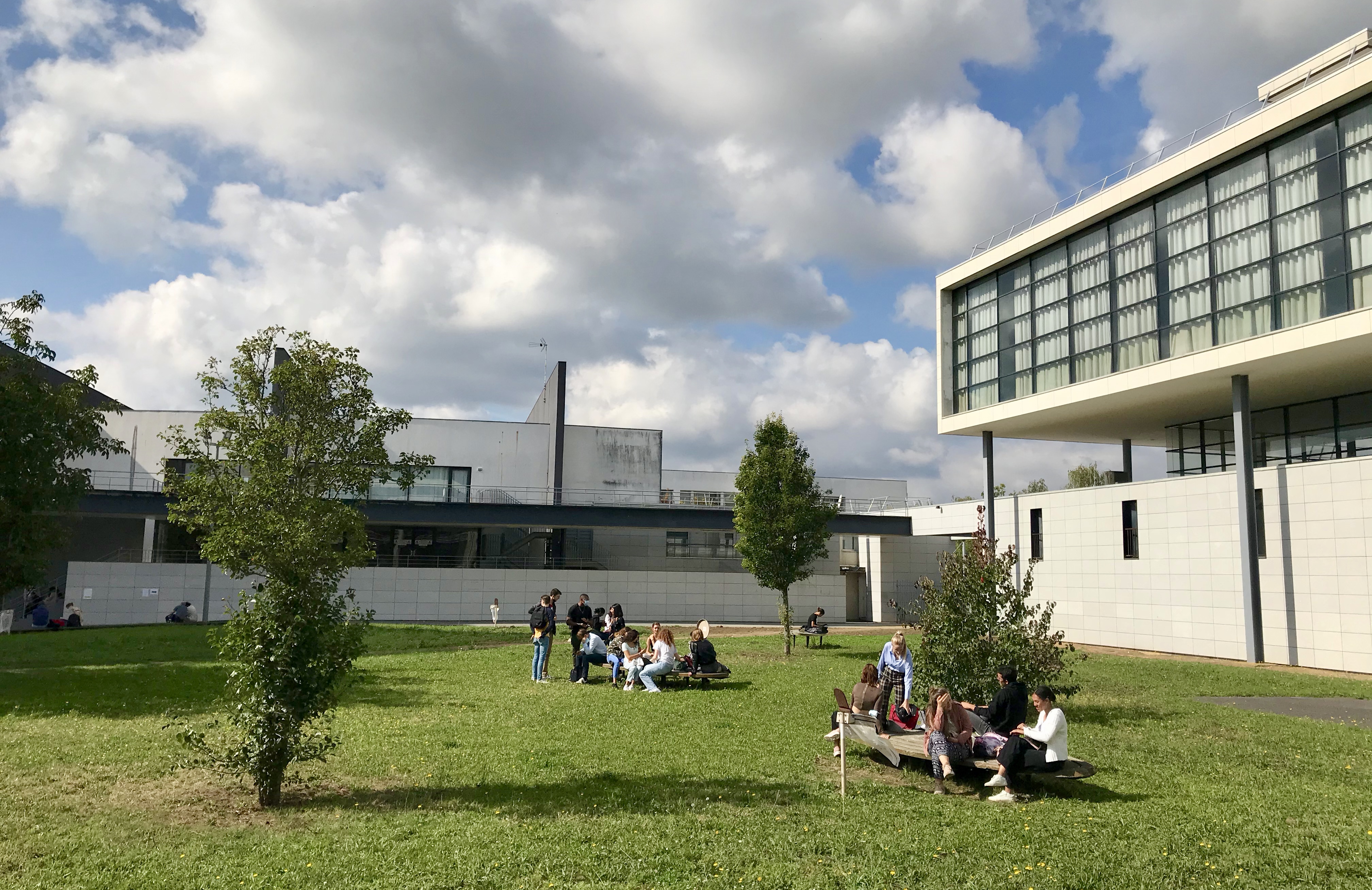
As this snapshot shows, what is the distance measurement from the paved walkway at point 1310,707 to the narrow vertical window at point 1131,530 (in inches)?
480

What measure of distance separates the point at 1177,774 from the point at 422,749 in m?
8.29

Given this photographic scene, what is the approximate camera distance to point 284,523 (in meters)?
8.23

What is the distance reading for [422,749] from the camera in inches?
401

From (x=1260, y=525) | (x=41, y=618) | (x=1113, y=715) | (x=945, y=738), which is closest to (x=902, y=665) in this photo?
(x=945, y=738)

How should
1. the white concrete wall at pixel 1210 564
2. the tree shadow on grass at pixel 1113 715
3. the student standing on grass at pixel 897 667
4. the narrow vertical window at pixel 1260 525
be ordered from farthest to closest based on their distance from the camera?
the narrow vertical window at pixel 1260 525, the white concrete wall at pixel 1210 564, the tree shadow on grass at pixel 1113 715, the student standing on grass at pixel 897 667

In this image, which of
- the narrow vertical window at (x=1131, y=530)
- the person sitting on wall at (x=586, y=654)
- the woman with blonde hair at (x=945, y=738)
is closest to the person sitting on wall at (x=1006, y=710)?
the woman with blonde hair at (x=945, y=738)

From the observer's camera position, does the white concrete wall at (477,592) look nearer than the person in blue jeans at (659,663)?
No

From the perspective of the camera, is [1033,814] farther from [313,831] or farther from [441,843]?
[313,831]

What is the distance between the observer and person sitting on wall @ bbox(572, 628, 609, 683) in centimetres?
1667

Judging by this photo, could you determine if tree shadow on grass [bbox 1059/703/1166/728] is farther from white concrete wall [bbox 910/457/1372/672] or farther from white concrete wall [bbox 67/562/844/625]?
white concrete wall [bbox 67/562/844/625]

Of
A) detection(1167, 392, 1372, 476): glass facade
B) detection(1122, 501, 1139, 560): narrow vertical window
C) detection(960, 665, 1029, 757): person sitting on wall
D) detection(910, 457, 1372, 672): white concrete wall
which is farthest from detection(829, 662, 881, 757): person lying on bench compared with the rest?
detection(1122, 501, 1139, 560): narrow vertical window

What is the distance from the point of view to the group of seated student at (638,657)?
1573cm

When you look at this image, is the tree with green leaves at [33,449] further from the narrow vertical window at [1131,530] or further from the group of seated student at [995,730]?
the narrow vertical window at [1131,530]

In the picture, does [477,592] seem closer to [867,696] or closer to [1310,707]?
[867,696]
